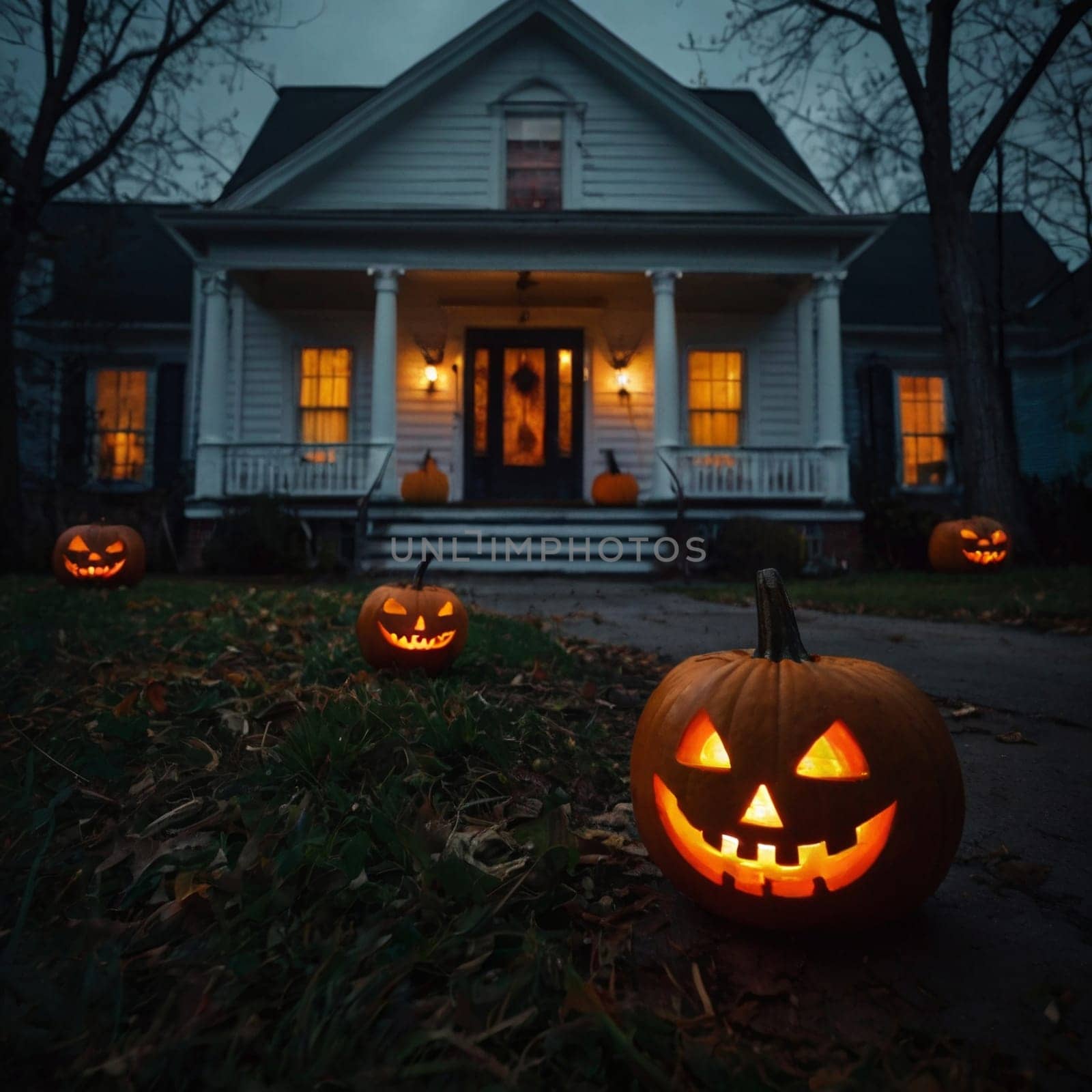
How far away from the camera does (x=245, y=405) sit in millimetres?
11742

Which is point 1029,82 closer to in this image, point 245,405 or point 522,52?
point 522,52

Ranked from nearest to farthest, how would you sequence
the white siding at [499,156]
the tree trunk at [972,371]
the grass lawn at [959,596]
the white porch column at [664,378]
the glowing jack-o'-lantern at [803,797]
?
the glowing jack-o'-lantern at [803,797]
the grass lawn at [959,596]
the tree trunk at [972,371]
the white porch column at [664,378]
the white siding at [499,156]

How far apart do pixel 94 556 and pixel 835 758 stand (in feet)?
19.5

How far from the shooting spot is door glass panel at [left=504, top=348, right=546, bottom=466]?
11883 millimetres

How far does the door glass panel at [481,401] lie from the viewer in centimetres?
1180

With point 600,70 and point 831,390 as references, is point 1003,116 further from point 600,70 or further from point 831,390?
point 600,70

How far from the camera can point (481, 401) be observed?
11.9 metres

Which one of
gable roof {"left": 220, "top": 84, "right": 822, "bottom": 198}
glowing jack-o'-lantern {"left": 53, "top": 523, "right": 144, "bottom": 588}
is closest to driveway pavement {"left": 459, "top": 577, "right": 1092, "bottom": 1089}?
glowing jack-o'-lantern {"left": 53, "top": 523, "right": 144, "bottom": 588}

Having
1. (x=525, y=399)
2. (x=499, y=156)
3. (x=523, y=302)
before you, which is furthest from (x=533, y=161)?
(x=525, y=399)

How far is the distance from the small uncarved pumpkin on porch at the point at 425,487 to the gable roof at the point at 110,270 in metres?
5.63

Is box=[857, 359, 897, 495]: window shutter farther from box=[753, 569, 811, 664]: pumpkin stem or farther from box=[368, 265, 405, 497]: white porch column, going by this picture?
box=[753, 569, 811, 664]: pumpkin stem

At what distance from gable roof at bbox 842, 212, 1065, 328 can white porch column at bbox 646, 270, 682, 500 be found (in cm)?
441

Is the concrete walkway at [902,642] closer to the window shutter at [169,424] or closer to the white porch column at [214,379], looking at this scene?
the white porch column at [214,379]

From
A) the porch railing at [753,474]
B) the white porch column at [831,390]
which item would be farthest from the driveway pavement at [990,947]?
the white porch column at [831,390]
